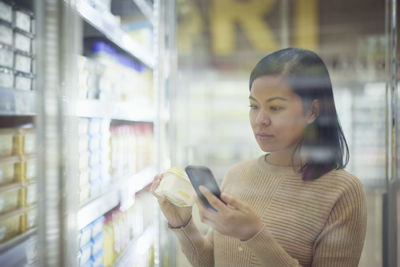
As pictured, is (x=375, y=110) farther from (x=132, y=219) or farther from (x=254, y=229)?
(x=132, y=219)

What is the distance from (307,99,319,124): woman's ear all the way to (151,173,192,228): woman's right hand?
19.3 inches

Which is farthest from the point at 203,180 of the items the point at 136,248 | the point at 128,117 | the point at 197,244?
the point at 136,248

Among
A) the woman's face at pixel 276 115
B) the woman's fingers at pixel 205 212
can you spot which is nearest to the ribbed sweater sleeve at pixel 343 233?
the woman's face at pixel 276 115

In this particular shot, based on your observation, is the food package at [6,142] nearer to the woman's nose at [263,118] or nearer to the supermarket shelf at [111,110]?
the supermarket shelf at [111,110]

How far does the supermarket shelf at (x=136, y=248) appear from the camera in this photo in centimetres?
177

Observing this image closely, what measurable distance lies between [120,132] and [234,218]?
1059 mm

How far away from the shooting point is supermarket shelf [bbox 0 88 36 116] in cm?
89

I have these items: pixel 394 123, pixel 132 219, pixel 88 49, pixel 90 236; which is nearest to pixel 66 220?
pixel 90 236

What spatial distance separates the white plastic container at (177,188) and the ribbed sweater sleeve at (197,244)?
0.12 metres

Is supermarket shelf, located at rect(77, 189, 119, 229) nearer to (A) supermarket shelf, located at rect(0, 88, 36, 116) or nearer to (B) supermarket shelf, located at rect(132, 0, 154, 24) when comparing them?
(A) supermarket shelf, located at rect(0, 88, 36, 116)

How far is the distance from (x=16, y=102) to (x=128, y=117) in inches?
31.3

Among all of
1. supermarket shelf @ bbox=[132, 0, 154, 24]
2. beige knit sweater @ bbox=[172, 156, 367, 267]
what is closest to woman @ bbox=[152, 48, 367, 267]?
beige knit sweater @ bbox=[172, 156, 367, 267]

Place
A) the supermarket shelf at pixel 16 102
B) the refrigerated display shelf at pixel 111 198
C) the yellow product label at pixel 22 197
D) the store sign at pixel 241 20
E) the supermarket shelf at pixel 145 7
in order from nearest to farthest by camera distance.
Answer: the supermarket shelf at pixel 16 102 → the yellow product label at pixel 22 197 → the refrigerated display shelf at pixel 111 198 → the supermarket shelf at pixel 145 7 → the store sign at pixel 241 20

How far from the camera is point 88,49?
60.0 inches
